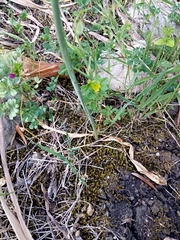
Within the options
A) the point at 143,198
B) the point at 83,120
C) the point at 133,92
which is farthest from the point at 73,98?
the point at 143,198

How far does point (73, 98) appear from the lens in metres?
1.18

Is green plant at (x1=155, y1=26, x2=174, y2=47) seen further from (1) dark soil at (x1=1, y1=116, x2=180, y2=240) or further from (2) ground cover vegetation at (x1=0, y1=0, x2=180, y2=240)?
(1) dark soil at (x1=1, y1=116, x2=180, y2=240)

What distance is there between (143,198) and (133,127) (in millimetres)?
287

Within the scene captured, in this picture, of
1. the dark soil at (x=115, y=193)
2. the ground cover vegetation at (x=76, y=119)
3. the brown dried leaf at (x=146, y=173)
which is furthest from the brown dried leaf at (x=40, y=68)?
the brown dried leaf at (x=146, y=173)

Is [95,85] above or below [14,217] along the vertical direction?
above

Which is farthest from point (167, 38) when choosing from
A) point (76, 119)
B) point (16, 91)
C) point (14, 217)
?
point (14, 217)

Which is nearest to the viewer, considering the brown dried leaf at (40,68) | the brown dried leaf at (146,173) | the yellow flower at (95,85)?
the yellow flower at (95,85)

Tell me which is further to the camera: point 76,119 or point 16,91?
point 76,119

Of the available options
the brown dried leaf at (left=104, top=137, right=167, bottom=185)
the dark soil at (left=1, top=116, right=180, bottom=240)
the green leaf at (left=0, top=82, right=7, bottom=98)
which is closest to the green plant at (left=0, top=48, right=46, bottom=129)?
the green leaf at (left=0, top=82, right=7, bottom=98)

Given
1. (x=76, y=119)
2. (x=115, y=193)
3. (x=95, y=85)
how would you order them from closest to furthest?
1. (x=95, y=85)
2. (x=115, y=193)
3. (x=76, y=119)

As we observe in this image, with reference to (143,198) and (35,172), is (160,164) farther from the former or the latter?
(35,172)

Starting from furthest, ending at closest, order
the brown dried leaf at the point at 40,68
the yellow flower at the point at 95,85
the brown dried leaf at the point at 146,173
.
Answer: the brown dried leaf at the point at 40,68 < the brown dried leaf at the point at 146,173 < the yellow flower at the point at 95,85

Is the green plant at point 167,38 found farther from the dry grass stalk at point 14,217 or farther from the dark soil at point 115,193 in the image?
the dry grass stalk at point 14,217

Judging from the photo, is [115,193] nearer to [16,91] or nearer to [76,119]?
[76,119]
